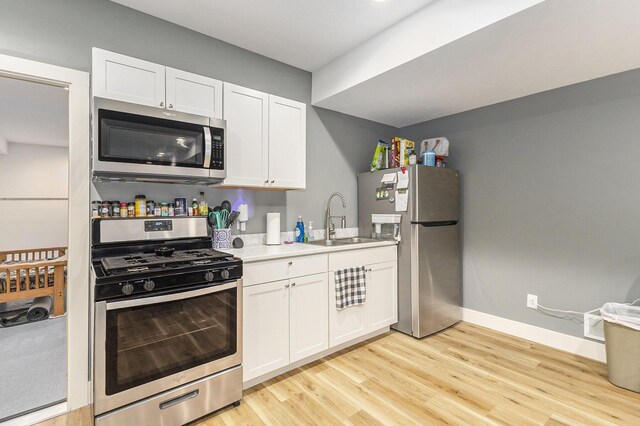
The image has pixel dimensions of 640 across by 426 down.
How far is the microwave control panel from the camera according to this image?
6.82 ft

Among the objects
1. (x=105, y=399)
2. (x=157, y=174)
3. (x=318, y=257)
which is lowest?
(x=105, y=399)

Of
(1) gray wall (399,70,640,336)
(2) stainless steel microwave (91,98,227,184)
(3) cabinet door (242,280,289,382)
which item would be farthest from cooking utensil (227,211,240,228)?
(1) gray wall (399,70,640,336)

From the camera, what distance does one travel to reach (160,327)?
160 centimetres

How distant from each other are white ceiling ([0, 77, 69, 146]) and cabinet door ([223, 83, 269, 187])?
3.49ft

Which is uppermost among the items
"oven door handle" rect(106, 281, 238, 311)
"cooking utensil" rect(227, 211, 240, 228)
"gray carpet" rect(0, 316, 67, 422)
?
"cooking utensil" rect(227, 211, 240, 228)

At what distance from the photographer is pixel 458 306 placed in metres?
3.31

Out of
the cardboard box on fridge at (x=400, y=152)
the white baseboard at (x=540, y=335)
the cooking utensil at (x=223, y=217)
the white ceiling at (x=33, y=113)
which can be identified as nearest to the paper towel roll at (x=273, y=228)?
the cooking utensil at (x=223, y=217)

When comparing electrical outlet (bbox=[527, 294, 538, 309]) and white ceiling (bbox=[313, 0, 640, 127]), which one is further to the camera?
electrical outlet (bbox=[527, 294, 538, 309])

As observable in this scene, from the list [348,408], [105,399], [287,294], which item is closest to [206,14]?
[287,294]

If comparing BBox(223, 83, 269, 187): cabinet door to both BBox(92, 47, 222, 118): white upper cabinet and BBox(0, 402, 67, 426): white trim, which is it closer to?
BBox(92, 47, 222, 118): white upper cabinet

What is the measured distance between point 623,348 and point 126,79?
12.3ft

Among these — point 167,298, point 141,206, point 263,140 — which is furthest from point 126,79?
point 167,298

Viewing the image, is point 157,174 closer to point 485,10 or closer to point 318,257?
point 318,257

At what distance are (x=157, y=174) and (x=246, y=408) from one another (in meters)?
1.56
